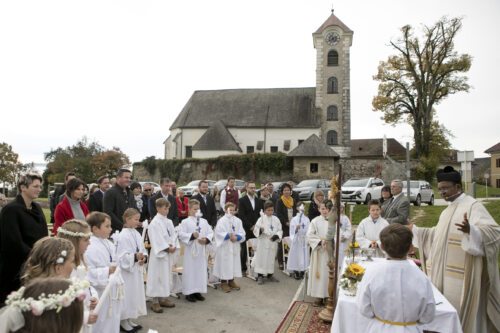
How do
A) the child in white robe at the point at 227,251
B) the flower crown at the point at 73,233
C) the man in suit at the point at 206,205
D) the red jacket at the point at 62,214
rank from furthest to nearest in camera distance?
the man in suit at the point at 206,205 < the child in white robe at the point at 227,251 < the red jacket at the point at 62,214 < the flower crown at the point at 73,233

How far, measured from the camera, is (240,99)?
47656 mm

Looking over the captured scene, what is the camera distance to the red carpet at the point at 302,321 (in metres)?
5.57

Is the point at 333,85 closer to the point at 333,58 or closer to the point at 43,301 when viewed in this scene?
the point at 333,58

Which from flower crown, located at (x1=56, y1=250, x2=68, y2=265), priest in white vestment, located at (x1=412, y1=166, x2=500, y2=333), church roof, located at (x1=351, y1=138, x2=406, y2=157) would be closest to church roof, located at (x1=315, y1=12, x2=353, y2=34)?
church roof, located at (x1=351, y1=138, x2=406, y2=157)

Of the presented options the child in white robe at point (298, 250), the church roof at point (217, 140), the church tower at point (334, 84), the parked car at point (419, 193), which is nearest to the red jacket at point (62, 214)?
the child in white robe at point (298, 250)

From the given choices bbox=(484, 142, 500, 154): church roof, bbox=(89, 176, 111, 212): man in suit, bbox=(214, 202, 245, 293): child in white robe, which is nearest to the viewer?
bbox=(89, 176, 111, 212): man in suit

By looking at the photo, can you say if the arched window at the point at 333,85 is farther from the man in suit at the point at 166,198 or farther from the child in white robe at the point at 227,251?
the child in white robe at the point at 227,251

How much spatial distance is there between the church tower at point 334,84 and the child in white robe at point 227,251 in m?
35.1

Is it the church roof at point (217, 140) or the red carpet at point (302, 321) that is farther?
the church roof at point (217, 140)

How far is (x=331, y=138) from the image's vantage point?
1673 inches

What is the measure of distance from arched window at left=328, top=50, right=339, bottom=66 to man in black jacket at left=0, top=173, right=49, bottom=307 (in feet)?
141

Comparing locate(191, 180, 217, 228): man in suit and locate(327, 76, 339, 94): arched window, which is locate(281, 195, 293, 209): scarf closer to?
locate(191, 180, 217, 228): man in suit

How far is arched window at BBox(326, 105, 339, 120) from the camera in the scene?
42.7 m

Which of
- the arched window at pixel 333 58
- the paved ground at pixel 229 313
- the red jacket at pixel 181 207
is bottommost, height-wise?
the paved ground at pixel 229 313
